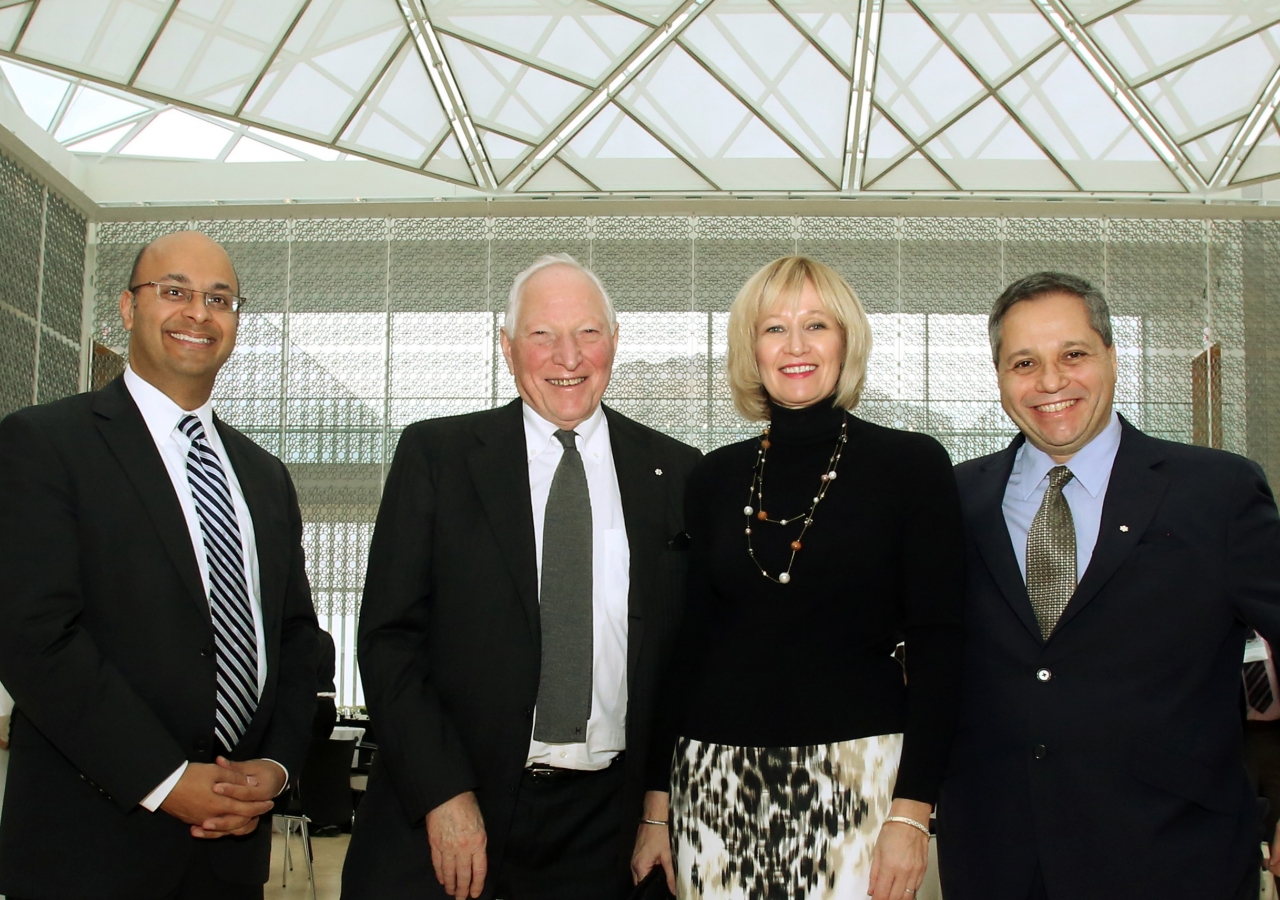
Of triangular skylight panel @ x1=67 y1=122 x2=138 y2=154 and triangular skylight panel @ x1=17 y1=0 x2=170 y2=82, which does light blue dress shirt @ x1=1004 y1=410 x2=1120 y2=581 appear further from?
triangular skylight panel @ x1=67 y1=122 x2=138 y2=154

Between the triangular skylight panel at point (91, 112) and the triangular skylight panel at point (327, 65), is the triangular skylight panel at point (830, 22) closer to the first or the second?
the triangular skylight panel at point (327, 65)

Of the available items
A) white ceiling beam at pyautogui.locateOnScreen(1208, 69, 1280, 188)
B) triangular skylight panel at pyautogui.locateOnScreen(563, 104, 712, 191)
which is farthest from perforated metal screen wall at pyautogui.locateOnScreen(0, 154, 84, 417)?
white ceiling beam at pyautogui.locateOnScreen(1208, 69, 1280, 188)

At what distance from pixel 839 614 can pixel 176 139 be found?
38.8 ft

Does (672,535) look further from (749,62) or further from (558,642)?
(749,62)

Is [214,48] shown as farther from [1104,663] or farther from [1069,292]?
[1104,663]

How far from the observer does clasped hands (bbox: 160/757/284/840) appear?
2445 millimetres

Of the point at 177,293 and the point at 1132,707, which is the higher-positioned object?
the point at 177,293

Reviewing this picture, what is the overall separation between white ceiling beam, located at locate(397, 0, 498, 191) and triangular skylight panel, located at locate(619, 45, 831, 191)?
152cm

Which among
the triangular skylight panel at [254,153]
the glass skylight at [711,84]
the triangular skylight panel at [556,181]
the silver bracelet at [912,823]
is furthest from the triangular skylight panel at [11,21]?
the silver bracelet at [912,823]

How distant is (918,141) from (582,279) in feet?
27.0

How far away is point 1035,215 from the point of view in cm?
1116

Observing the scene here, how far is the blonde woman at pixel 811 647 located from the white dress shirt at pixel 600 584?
15 centimetres

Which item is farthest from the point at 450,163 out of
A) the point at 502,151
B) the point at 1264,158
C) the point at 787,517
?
the point at 787,517

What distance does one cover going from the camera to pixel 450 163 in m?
10.5
